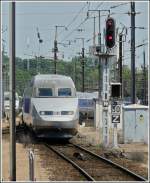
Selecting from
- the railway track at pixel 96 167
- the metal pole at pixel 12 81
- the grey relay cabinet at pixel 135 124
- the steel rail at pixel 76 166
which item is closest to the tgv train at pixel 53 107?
the steel rail at pixel 76 166

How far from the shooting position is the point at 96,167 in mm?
16109

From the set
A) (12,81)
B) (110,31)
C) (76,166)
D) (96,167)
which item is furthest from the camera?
(110,31)

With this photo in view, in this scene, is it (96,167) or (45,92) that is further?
(45,92)

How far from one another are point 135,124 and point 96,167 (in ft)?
25.1

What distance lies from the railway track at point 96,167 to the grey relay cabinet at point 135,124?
243 cm

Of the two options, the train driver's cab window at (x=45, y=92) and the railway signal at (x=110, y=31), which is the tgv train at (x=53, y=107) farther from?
the railway signal at (x=110, y=31)

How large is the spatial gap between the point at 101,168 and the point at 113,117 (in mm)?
5080

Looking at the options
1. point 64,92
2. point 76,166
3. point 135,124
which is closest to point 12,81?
point 76,166

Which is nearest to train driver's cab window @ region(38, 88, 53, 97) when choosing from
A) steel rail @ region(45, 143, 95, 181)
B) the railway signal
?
steel rail @ region(45, 143, 95, 181)

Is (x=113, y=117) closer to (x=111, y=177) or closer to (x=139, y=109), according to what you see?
(x=139, y=109)

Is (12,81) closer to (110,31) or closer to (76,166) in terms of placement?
(76,166)

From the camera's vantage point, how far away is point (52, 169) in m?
15.6

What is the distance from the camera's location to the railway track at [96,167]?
13.7m

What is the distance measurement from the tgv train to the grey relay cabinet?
2072mm
